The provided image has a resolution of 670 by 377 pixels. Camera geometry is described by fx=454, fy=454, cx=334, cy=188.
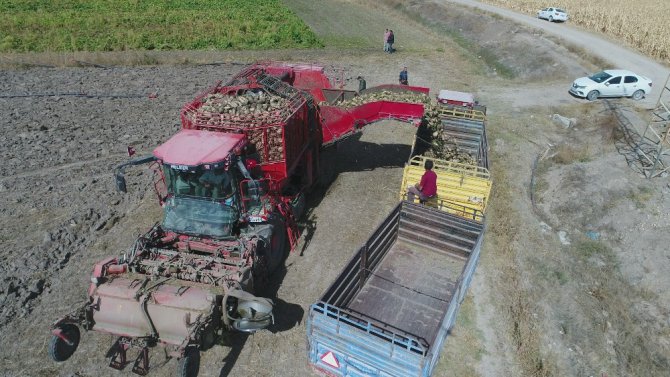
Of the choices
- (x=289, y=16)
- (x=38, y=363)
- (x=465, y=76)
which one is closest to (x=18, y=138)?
(x=38, y=363)

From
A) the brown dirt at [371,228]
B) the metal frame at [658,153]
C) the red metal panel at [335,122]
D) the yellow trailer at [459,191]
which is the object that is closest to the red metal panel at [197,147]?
the brown dirt at [371,228]

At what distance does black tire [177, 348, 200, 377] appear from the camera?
7020mm

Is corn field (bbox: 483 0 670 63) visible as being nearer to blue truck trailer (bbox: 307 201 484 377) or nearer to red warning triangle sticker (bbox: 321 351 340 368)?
blue truck trailer (bbox: 307 201 484 377)

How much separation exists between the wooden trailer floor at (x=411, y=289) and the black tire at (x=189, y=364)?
2.94 meters

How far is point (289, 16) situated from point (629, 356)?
34.3 metres

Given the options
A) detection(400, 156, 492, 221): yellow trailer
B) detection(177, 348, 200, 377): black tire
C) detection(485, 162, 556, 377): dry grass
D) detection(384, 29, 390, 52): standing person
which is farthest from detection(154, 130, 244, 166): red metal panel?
detection(384, 29, 390, 52): standing person

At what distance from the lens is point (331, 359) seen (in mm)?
6906

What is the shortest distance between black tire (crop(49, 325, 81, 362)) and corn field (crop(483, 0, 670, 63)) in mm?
32361

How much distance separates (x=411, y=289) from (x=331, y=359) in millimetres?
2889

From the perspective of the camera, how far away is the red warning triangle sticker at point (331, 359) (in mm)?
6863

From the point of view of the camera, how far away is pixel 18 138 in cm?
1512

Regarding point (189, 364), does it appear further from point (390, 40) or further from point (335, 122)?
point (390, 40)

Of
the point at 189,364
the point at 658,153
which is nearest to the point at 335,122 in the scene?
the point at 189,364

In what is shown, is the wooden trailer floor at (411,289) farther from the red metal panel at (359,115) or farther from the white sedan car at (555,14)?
the white sedan car at (555,14)
